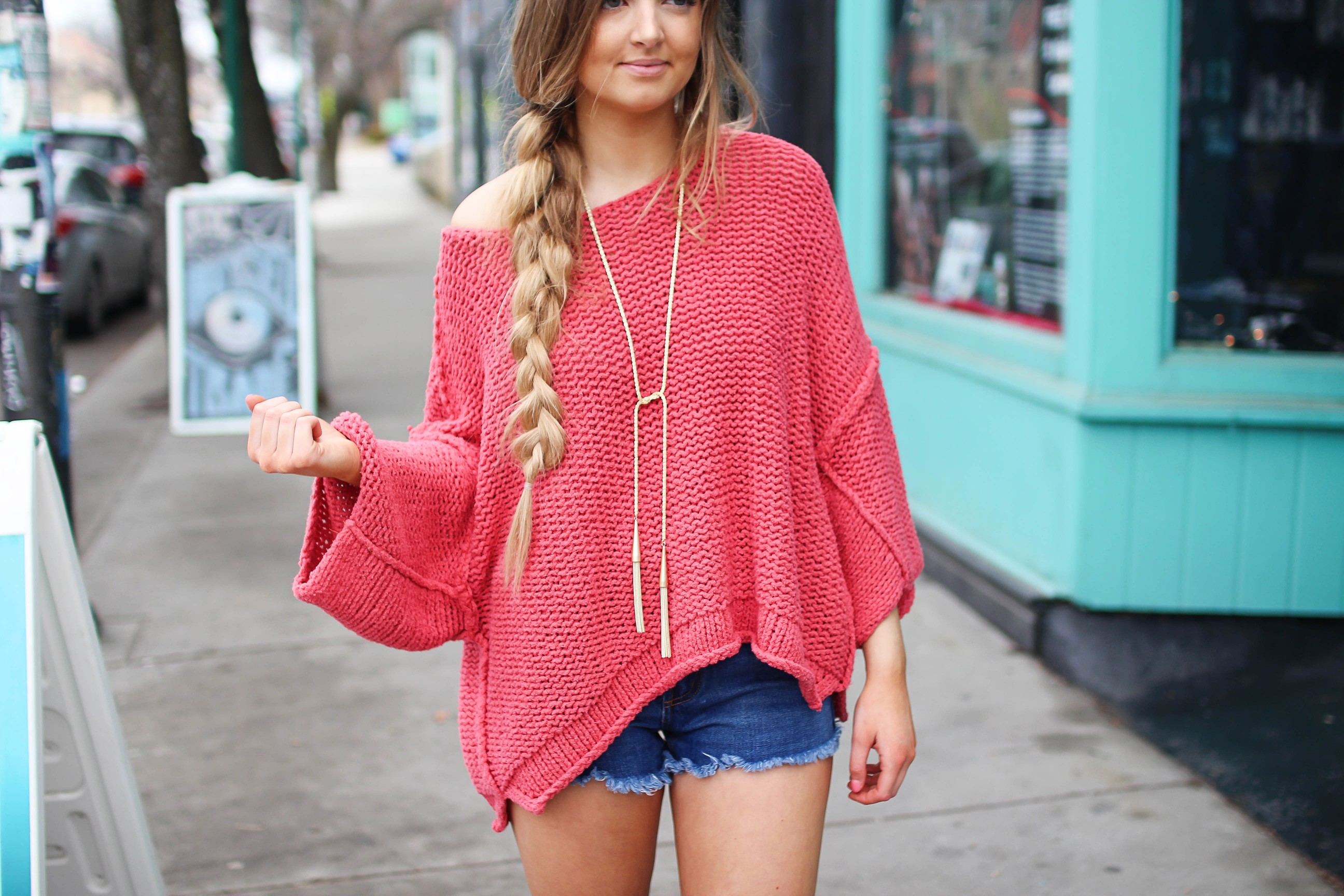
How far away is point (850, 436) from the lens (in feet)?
6.06

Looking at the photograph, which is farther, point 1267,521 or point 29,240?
point 29,240

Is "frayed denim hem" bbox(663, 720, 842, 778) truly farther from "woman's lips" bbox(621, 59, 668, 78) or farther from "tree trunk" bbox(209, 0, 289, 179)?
"tree trunk" bbox(209, 0, 289, 179)

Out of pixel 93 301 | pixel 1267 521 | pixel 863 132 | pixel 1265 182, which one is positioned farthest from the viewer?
pixel 93 301

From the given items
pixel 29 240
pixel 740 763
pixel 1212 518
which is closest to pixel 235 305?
pixel 29 240

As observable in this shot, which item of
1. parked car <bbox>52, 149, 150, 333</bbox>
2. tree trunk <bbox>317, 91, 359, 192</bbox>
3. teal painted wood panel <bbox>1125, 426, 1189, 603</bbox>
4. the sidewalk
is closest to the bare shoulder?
the sidewalk

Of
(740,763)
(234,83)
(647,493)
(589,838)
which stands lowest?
(589,838)

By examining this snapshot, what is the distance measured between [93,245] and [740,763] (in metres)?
12.0

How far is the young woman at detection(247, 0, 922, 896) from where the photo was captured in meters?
1.75

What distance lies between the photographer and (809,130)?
6328 millimetres

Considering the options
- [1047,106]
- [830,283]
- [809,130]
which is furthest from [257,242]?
[830,283]

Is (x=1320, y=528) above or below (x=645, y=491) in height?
below

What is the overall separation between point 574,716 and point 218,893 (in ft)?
5.76

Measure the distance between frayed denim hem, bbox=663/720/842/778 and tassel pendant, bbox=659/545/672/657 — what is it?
15 centimetres

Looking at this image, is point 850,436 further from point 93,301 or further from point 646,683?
point 93,301
